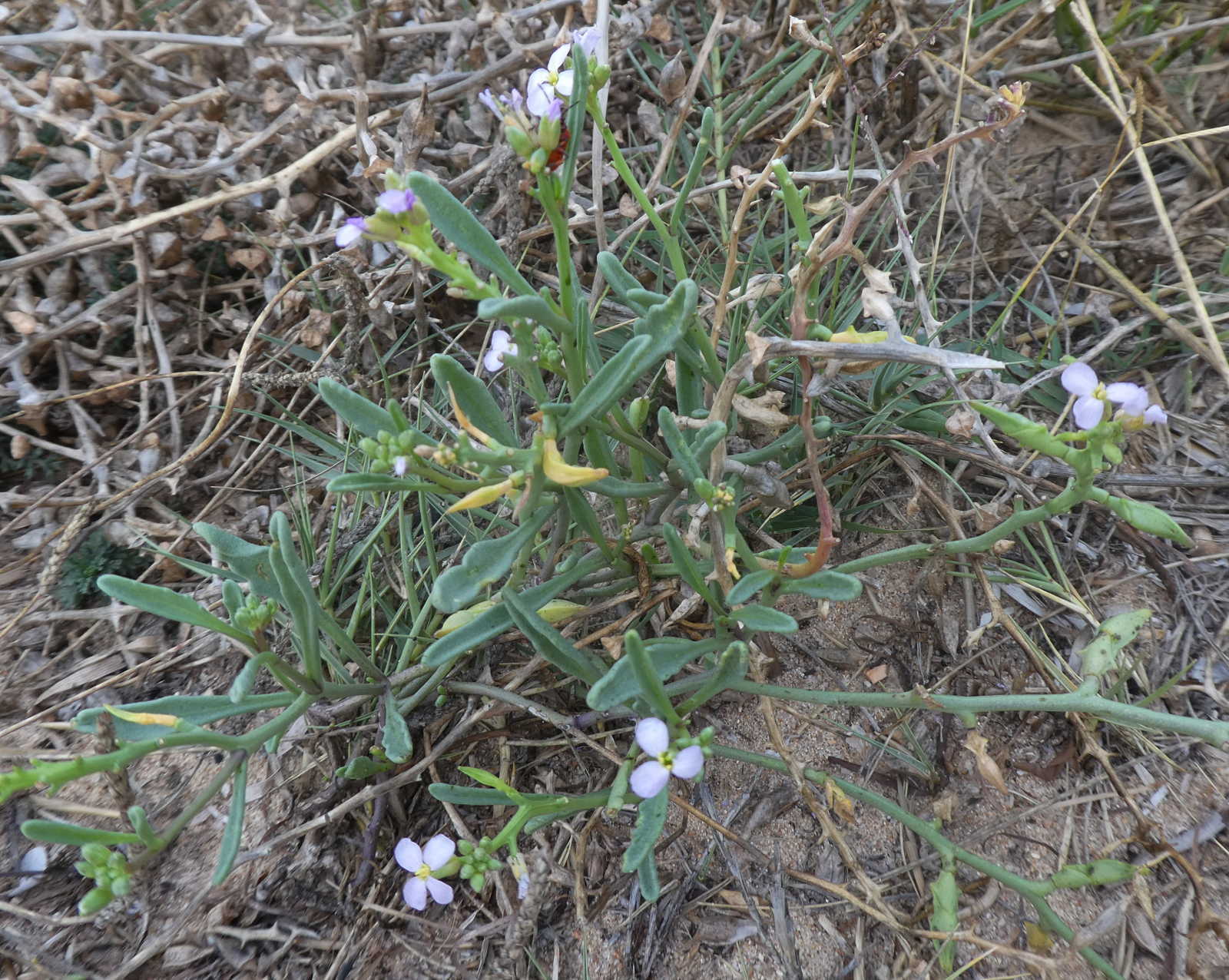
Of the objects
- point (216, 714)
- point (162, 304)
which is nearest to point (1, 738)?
point (216, 714)

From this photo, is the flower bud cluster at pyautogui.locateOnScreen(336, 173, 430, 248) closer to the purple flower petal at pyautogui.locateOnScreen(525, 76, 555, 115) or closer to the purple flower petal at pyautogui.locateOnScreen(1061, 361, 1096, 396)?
the purple flower petal at pyautogui.locateOnScreen(525, 76, 555, 115)

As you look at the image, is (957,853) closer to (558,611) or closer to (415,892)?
(558,611)

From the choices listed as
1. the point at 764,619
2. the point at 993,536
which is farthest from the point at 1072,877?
the point at 764,619

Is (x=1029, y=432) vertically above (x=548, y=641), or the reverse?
(x=1029, y=432)

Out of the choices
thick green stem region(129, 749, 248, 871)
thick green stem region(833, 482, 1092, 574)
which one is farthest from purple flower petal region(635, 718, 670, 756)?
thick green stem region(129, 749, 248, 871)

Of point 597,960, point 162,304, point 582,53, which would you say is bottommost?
point 597,960

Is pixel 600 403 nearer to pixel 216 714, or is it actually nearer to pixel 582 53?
pixel 582 53
